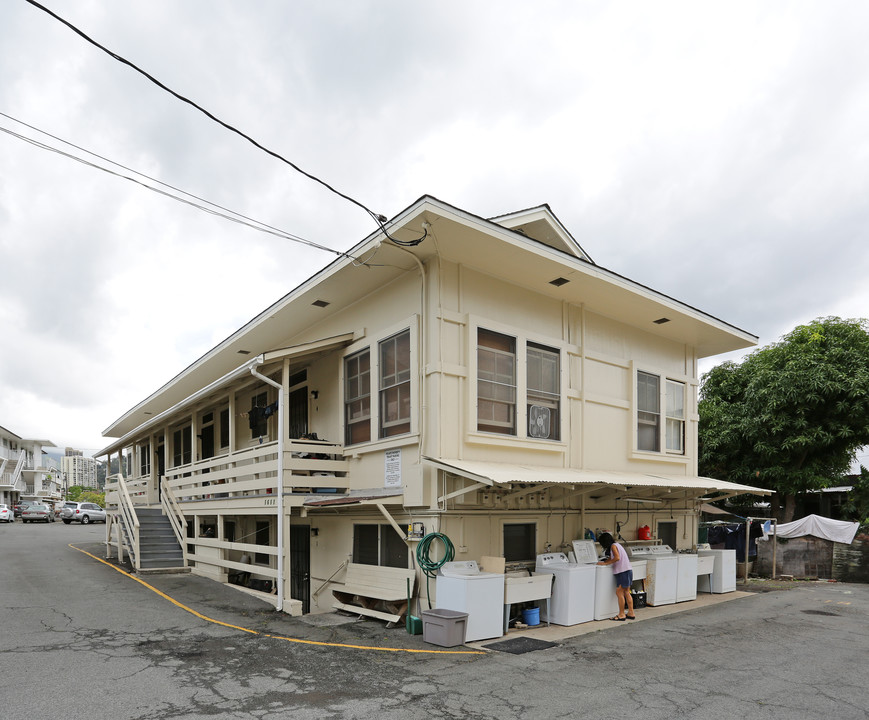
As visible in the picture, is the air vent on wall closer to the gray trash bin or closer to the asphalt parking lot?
the asphalt parking lot

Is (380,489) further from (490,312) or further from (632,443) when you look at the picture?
(632,443)

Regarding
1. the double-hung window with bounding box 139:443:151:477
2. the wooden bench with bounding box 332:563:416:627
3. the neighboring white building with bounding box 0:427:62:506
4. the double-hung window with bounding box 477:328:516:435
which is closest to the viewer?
the wooden bench with bounding box 332:563:416:627

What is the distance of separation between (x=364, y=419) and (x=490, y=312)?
10.2ft

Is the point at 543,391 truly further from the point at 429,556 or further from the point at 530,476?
the point at 429,556

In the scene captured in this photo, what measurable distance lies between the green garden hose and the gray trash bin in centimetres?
86

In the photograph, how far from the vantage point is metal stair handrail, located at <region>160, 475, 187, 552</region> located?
55.8 ft

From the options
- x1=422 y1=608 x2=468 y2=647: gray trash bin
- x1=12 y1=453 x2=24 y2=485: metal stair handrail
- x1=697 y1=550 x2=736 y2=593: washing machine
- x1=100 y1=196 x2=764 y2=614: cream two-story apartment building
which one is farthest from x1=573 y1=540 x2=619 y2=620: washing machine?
x1=12 y1=453 x2=24 y2=485: metal stair handrail

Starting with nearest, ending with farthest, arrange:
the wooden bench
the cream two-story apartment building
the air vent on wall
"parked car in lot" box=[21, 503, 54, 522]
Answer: the wooden bench
the cream two-story apartment building
the air vent on wall
"parked car in lot" box=[21, 503, 54, 522]

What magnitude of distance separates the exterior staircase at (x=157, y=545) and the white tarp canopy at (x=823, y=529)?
664 inches

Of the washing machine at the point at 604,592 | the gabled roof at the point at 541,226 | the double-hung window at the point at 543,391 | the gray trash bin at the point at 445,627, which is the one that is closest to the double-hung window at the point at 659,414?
the double-hung window at the point at 543,391

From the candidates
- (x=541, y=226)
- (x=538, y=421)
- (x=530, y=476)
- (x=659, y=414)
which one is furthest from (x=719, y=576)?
(x=541, y=226)

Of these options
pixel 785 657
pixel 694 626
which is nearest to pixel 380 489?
pixel 694 626

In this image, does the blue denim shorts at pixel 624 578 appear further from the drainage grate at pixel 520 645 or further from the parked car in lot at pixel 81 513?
the parked car in lot at pixel 81 513

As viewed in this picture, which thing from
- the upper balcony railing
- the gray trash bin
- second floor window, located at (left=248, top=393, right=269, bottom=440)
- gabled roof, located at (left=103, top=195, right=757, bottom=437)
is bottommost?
the gray trash bin
